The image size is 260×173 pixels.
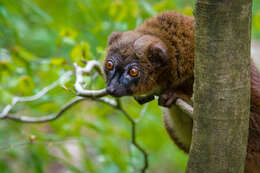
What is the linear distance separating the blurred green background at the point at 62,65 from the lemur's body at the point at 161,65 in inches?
19.2

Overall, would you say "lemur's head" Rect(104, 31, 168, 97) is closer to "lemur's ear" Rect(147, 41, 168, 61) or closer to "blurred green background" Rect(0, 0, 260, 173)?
"lemur's ear" Rect(147, 41, 168, 61)

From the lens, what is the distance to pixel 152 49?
3.68 metres

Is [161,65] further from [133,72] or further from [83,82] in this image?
[83,82]

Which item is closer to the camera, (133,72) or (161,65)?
(133,72)

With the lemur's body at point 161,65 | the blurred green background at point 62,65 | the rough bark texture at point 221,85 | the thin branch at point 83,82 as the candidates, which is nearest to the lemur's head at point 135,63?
the lemur's body at point 161,65

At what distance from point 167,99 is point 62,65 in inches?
55.2

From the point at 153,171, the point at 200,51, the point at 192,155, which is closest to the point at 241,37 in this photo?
the point at 200,51

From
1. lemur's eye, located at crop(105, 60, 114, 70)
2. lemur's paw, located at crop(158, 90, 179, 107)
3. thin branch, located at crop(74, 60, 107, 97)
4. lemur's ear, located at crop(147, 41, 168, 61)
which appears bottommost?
lemur's paw, located at crop(158, 90, 179, 107)

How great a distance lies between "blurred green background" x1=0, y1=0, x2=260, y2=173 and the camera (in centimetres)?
454

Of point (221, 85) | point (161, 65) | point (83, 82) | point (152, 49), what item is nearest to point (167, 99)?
point (161, 65)

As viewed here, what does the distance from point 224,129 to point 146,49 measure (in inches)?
61.3

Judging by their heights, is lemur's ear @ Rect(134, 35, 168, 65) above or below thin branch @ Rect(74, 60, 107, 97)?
above

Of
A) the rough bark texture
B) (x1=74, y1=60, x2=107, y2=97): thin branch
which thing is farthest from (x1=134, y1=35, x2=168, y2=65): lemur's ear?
the rough bark texture

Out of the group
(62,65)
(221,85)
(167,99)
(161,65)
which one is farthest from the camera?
(62,65)
